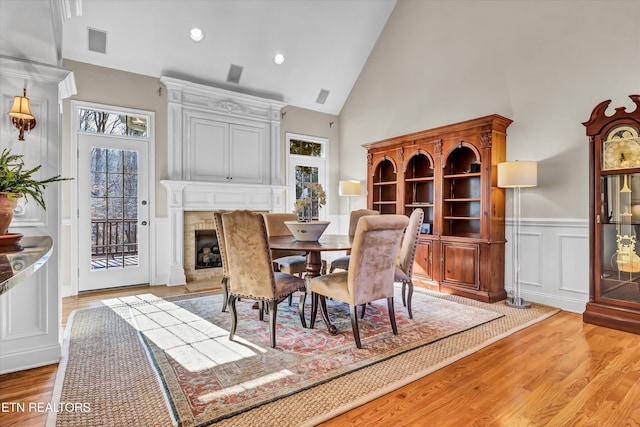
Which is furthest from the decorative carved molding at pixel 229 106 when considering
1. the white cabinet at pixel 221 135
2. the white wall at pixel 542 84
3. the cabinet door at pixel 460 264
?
the cabinet door at pixel 460 264

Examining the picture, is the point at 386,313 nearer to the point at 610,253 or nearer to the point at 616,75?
the point at 610,253

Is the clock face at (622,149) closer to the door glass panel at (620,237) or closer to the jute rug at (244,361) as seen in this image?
the door glass panel at (620,237)

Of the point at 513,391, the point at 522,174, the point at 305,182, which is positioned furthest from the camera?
the point at 305,182

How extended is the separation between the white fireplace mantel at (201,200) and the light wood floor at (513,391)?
269cm

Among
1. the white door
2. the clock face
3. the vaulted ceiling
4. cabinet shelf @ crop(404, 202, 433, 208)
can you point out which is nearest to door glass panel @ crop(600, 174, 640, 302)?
the clock face

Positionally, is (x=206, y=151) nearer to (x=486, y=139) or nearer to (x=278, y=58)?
(x=278, y=58)

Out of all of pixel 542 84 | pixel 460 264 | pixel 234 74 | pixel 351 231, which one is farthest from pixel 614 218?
pixel 234 74

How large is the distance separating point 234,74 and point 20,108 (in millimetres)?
3588

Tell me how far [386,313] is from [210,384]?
1963 mm

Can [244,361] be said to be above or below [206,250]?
below

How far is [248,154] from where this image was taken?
5.78m

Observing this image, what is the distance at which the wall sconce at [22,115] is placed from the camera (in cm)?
227

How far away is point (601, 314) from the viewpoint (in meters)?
3.24

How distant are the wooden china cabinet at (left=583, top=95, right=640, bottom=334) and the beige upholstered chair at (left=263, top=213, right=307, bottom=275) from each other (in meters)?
2.84
